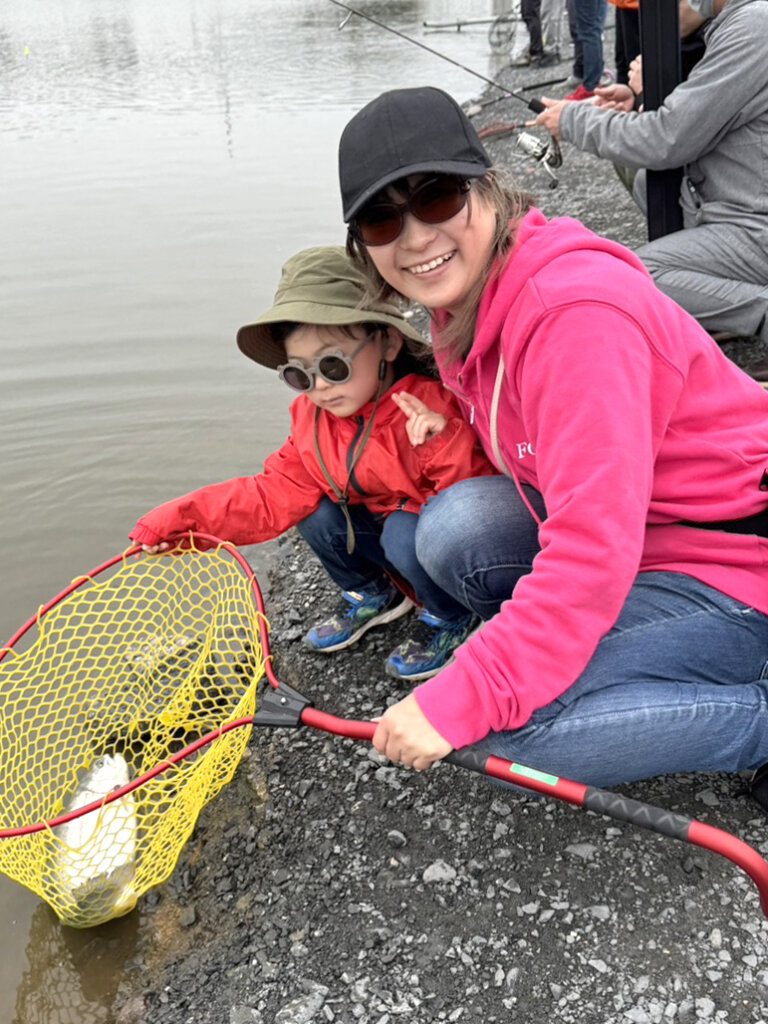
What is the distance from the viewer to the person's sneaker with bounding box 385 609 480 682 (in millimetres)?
2750

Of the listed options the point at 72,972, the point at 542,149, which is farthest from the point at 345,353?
the point at 542,149

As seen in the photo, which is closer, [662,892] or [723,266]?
[662,892]

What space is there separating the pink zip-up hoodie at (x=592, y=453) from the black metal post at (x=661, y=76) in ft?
6.56

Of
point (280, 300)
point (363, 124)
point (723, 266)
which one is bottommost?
point (723, 266)

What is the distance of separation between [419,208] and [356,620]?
1.55 metres

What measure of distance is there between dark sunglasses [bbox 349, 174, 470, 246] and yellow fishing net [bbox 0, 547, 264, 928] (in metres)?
0.94

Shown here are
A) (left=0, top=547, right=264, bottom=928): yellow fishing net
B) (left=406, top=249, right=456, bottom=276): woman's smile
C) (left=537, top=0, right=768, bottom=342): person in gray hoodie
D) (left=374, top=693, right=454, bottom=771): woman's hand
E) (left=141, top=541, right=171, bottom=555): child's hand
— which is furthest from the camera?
(left=537, top=0, right=768, bottom=342): person in gray hoodie

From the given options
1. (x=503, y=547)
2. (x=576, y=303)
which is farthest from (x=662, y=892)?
(x=576, y=303)

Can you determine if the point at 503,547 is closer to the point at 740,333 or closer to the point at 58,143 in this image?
the point at 740,333

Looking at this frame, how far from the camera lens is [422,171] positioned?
69.5 inches

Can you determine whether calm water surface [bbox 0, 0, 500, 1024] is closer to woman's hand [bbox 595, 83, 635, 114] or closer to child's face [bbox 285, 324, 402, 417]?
child's face [bbox 285, 324, 402, 417]

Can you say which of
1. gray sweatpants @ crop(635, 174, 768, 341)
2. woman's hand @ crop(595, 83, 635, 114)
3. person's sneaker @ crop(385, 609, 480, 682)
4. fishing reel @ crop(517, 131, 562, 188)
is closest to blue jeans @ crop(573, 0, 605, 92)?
fishing reel @ crop(517, 131, 562, 188)

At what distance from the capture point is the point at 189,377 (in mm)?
5656

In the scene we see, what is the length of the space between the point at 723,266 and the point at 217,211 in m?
6.52
